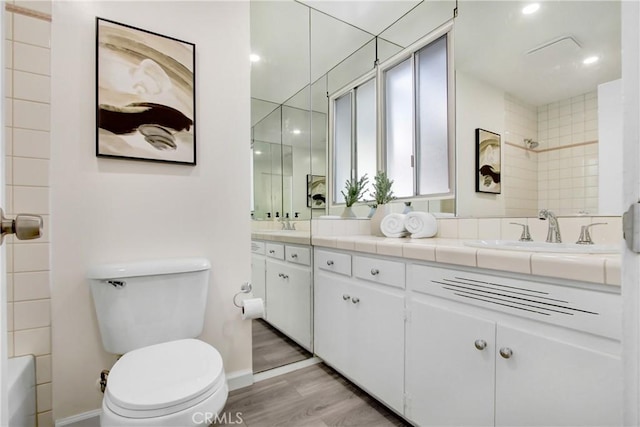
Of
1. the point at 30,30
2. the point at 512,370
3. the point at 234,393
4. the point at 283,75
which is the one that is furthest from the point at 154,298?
the point at 283,75

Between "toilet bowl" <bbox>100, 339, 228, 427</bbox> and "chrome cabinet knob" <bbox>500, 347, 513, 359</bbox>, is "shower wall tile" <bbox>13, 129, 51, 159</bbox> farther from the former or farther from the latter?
"chrome cabinet knob" <bbox>500, 347, 513, 359</bbox>

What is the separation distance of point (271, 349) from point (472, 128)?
→ 77.7 inches

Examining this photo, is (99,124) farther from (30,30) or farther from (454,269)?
(454,269)

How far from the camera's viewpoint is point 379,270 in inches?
57.1

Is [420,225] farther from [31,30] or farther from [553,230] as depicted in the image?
[31,30]

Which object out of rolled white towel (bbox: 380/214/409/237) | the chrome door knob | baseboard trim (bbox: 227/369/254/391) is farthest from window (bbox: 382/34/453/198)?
the chrome door knob

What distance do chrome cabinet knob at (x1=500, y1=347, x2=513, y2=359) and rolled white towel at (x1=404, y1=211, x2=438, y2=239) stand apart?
876mm

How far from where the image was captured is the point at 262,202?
2.10 m

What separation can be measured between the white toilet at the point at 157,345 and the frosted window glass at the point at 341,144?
135 cm

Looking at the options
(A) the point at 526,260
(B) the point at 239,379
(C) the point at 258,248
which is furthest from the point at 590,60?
(B) the point at 239,379

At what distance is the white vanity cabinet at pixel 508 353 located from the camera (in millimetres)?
785

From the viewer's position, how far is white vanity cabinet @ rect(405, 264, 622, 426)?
79 centimetres

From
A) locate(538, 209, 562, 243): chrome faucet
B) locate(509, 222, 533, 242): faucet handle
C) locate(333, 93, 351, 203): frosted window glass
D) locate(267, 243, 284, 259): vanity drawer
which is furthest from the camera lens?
locate(333, 93, 351, 203): frosted window glass

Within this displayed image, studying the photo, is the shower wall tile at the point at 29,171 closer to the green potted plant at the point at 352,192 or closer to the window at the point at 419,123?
→ the green potted plant at the point at 352,192
